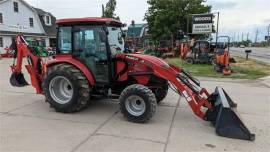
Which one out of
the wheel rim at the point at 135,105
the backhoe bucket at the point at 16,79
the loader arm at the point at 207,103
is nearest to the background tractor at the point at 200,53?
the loader arm at the point at 207,103

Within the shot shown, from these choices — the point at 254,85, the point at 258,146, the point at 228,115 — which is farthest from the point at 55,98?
the point at 254,85

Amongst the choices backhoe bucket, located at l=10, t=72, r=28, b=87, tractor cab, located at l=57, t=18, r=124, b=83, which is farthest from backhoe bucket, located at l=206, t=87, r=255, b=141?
backhoe bucket, located at l=10, t=72, r=28, b=87

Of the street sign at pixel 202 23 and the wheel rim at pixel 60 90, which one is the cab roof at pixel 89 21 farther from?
the street sign at pixel 202 23

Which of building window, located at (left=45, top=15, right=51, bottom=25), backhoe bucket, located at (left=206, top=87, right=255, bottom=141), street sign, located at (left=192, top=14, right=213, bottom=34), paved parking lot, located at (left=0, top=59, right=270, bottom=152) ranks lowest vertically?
paved parking lot, located at (left=0, top=59, right=270, bottom=152)

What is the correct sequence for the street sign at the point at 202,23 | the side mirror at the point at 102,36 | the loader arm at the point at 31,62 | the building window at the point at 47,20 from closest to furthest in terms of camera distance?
the side mirror at the point at 102,36 < the loader arm at the point at 31,62 < the street sign at the point at 202,23 < the building window at the point at 47,20

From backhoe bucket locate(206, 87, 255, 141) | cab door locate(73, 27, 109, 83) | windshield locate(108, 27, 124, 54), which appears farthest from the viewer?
windshield locate(108, 27, 124, 54)

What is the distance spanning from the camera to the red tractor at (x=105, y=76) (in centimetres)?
542

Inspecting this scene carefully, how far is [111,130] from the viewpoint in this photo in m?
5.09

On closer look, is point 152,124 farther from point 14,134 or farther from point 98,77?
point 14,134

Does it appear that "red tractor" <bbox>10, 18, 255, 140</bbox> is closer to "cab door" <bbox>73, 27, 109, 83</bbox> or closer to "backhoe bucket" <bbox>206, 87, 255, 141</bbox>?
"cab door" <bbox>73, 27, 109, 83</bbox>

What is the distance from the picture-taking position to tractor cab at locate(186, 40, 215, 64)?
1941cm

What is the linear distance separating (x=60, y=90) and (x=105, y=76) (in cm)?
125

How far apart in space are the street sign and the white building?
1721 centimetres

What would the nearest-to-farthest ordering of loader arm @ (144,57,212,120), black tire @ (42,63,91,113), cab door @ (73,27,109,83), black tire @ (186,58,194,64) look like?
1. loader arm @ (144,57,212,120)
2. black tire @ (42,63,91,113)
3. cab door @ (73,27,109,83)
4. black tire @ (186,58,194,64)
